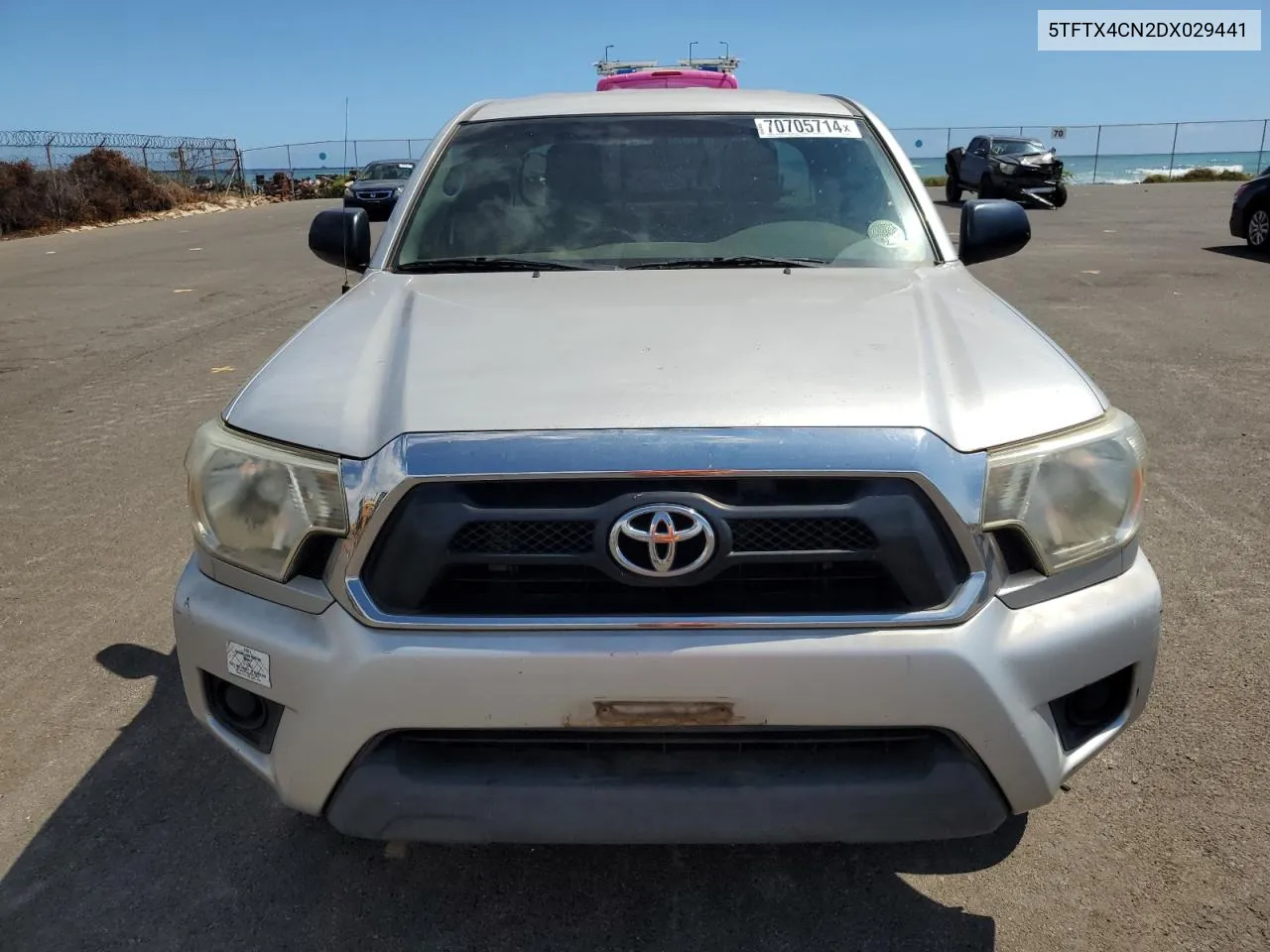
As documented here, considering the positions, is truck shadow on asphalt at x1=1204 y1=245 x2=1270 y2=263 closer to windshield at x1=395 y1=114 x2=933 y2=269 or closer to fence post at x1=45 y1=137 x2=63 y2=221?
windshield at x1=395 y1=114 x2=933 y2=269

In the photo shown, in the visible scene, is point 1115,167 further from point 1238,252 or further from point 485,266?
point 485,266

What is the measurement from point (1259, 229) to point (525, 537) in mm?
15441

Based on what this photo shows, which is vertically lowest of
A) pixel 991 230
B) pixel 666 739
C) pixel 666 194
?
pixel 666 739

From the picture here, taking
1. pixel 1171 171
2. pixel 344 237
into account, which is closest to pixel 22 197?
pixel 344 237

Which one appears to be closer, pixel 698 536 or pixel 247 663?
pixel 698 536

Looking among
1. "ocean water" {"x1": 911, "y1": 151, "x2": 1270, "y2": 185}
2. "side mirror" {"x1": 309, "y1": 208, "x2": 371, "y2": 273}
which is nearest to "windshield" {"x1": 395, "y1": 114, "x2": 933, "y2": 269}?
"side mirror" {"x1": 309, "y1": 208, "x2": 371, "y2": 273}

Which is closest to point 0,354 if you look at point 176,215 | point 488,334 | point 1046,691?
point 488,334

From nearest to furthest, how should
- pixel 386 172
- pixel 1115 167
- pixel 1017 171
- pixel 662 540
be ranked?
pixel 662 540 < pixel 1017 171 < pixel 386 172 < pixel 1115 167

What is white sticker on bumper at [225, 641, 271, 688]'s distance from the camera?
2115 millimetres

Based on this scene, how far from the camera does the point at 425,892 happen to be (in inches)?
99.7

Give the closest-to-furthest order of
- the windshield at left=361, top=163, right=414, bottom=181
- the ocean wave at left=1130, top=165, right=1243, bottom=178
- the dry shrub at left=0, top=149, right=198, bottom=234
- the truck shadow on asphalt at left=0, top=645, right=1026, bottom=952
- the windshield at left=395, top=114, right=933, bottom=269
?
the truck shadow on asphalt at left=0, top=645, right=1026, bottom=952, the windshield at left=395, top=114, right=933, bottom=269, the dry shrub at left=0, top=149, right=198, bottom=234, the windshield at left=361, top=163, right=414, bottom=181, the ocean wave at left=1130, top=165, right=1243, bottom=178

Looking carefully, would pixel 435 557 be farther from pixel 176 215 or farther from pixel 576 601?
pixel 176 215

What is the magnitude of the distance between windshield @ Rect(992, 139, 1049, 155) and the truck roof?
915 inches

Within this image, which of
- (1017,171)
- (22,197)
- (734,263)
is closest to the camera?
(734,263)
